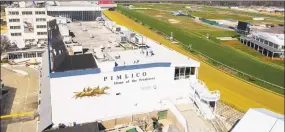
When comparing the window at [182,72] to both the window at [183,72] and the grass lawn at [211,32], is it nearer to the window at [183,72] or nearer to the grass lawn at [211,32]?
the window at [183,72]

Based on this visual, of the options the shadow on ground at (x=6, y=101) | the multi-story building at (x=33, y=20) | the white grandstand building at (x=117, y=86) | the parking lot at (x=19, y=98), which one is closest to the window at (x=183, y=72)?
the white grandstand building at (x=117, y=86)

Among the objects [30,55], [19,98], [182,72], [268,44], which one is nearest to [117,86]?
[182,72]

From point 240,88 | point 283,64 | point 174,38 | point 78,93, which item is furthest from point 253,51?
point 78,93

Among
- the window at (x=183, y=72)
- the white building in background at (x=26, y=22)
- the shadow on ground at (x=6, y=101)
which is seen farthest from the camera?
the white building in background at (x=26, y=22)

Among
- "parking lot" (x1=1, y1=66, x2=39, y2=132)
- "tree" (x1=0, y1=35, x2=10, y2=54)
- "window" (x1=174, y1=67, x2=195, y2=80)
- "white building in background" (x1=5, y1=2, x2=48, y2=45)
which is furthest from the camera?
"white building in background" (x1=5, y1=2, x2=48, y2=45)

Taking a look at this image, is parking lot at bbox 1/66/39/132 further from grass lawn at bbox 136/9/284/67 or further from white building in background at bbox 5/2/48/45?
grass lawn at bbox 136/9/284/67

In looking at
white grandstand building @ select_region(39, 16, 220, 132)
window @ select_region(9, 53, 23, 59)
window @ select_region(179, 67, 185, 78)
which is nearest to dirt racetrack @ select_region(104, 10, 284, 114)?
white grandstand building @ select_region(39, 16, 220, 132)

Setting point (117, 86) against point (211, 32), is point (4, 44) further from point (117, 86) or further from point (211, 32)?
point (211, 32)

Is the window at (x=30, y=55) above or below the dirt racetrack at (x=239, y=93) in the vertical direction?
above

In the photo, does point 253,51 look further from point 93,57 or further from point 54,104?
point 54,104
